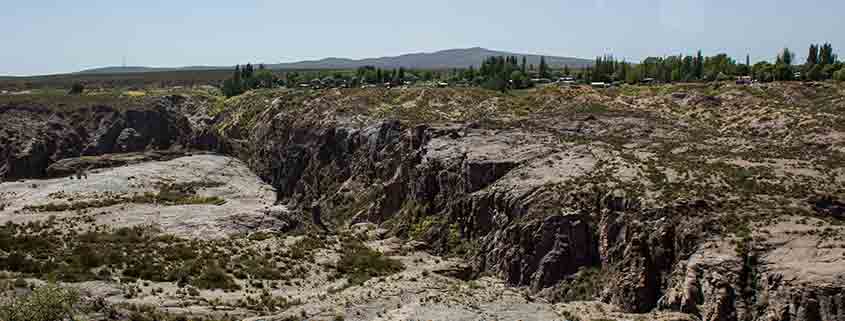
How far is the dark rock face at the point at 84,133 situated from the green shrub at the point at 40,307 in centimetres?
9153

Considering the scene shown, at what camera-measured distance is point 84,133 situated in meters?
128

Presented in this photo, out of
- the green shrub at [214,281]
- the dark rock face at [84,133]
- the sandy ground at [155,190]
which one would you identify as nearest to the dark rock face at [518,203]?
the dark rock face at [84,133]

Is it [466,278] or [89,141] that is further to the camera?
[89,141]

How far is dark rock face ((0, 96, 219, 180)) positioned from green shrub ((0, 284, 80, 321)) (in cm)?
9153

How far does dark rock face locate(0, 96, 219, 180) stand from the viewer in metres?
116

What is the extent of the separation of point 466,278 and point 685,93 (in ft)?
203

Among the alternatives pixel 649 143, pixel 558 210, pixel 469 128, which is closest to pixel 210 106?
pixel 469 128

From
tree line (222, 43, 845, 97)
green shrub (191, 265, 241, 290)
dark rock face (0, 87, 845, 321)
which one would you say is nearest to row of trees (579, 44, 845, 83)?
tree line (222, 43, 845, 97)

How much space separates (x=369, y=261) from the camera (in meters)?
55.3

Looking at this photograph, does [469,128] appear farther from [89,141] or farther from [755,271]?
[89,141]

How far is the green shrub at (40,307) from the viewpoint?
92.4ft

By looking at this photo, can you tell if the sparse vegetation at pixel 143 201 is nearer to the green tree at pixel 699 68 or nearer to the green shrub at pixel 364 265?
the green shrub at pixel 364 265

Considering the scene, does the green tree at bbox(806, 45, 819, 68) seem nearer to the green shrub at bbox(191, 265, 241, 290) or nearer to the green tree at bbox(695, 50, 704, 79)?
the green tree at bbox(695, 50, 704, 79)

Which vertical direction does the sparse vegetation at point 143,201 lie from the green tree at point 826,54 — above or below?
below
